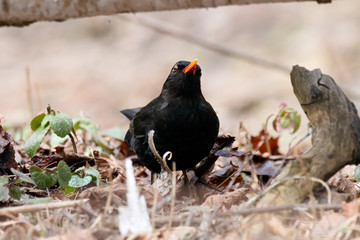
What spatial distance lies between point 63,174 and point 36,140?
1.29 feet

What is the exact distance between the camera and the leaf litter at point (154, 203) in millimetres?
2621

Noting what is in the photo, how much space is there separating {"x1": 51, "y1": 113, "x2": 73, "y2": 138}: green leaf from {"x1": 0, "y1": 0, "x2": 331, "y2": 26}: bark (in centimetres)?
60

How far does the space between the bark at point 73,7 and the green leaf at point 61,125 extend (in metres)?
0.60

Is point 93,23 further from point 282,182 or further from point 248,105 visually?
point 282,182

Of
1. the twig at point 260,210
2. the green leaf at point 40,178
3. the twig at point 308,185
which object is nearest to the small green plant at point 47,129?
the green leaf at point 40,178

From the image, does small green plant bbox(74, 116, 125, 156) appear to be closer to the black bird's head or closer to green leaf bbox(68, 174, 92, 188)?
the black bird's head

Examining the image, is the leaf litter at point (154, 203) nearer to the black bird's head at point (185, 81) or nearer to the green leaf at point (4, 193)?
the green leaf at point (4, 193)

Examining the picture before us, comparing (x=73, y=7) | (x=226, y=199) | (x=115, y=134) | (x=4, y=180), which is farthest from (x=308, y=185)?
(x=115, y=134)

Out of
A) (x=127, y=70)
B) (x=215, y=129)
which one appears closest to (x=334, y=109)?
(x=215, y=129)

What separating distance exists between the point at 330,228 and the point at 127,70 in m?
8.32

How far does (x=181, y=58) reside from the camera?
10523 mm

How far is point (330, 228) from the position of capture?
262 centimetres

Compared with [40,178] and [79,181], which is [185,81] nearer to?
[79,181]

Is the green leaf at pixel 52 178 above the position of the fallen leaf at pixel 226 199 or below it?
above
